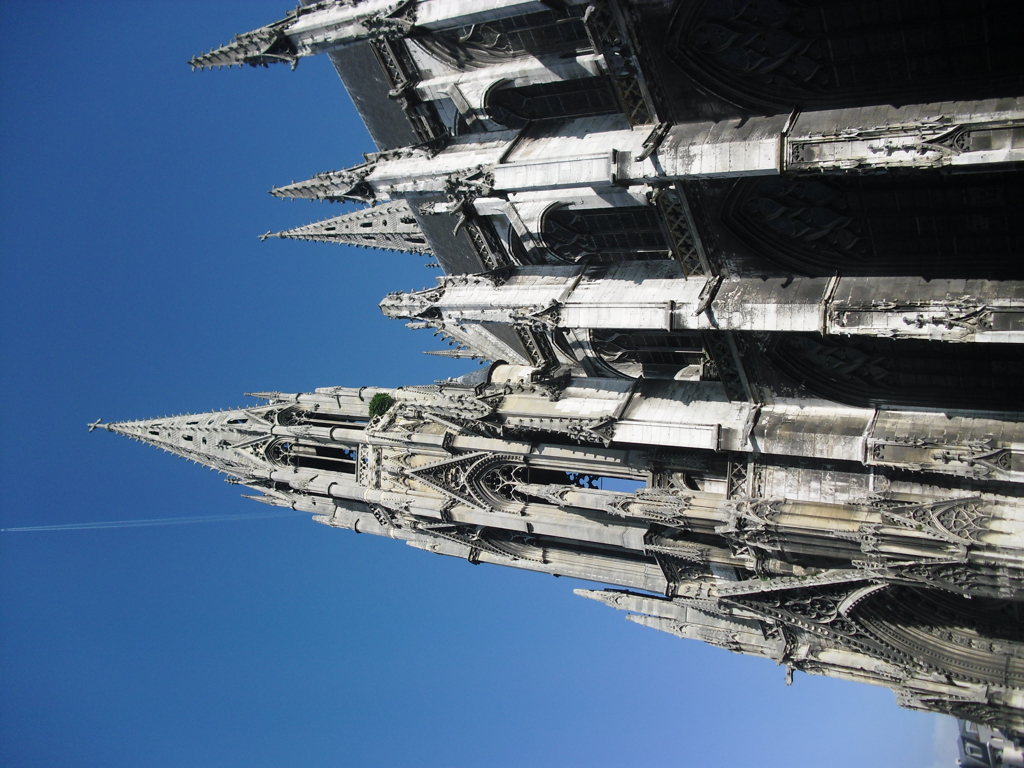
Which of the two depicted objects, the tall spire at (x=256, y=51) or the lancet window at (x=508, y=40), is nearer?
the lancet window at (x=508, y=40)

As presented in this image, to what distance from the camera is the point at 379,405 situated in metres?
28.1

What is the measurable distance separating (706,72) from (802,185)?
3.16 m

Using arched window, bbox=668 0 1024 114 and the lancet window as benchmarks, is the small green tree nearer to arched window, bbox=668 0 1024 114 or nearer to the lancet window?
the lancet window

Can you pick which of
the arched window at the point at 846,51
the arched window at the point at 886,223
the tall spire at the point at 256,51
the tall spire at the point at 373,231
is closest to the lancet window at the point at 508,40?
the arched window at the point at 846,51

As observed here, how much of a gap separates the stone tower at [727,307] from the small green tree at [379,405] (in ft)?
1.88

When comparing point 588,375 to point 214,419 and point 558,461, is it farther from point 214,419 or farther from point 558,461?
point 214,419

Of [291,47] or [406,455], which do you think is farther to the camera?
[406,455]

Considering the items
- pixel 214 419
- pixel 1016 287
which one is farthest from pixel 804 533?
pixel 214 419

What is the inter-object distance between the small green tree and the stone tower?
1.88ft

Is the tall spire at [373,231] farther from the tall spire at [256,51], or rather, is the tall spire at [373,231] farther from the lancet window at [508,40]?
the lancet window at [508,40]

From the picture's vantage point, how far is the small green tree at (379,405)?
92.2 ft

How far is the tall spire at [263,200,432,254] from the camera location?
133 ft

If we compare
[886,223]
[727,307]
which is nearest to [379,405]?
[727,307]

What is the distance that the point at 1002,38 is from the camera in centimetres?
1509
